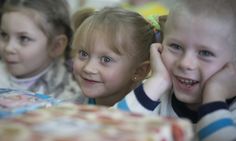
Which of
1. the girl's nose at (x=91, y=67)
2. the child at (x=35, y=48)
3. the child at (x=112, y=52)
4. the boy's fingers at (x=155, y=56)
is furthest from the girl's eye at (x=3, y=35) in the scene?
the boy's fingers at (x=155, y=56)

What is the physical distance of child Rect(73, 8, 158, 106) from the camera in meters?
1.08

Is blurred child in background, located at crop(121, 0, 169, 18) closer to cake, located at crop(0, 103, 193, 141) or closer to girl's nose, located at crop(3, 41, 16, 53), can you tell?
girl's nose, located at crop(3, 41, 16, 53)

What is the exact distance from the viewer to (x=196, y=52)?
2.83ft

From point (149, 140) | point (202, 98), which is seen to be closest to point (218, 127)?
point (202, 98)

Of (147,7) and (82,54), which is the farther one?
(147,7)

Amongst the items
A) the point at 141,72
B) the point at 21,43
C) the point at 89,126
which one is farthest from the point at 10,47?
the point at 89,126

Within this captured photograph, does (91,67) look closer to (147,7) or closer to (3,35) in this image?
(3,35)

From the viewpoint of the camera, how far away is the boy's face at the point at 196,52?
2.78 feet

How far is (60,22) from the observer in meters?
1.57

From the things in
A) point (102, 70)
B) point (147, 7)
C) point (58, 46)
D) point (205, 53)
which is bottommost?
point (147, 7)

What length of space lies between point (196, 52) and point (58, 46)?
0.82m

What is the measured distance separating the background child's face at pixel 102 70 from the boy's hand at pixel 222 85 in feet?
1.00

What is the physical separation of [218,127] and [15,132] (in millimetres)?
423

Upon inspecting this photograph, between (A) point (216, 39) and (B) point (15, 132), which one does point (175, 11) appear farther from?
(B) point (15, 132)
